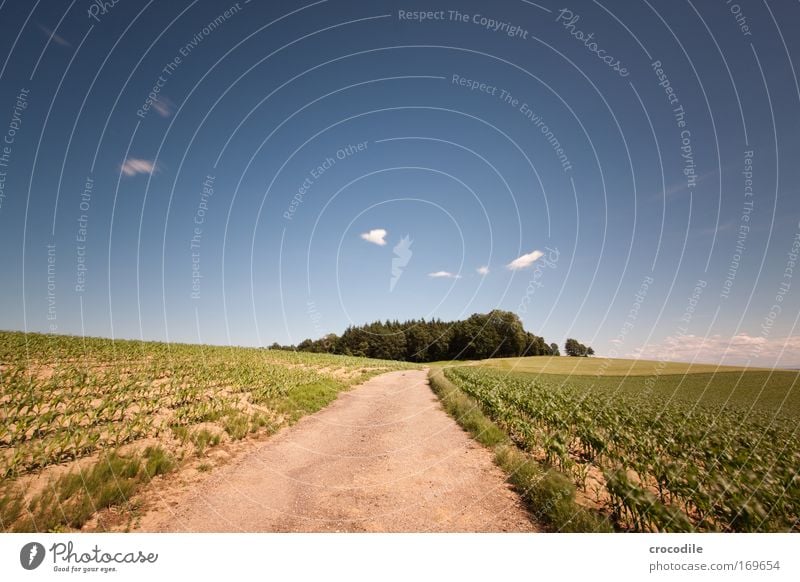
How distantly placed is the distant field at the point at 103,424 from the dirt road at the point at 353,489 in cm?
134

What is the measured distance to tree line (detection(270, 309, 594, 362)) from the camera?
10006cm

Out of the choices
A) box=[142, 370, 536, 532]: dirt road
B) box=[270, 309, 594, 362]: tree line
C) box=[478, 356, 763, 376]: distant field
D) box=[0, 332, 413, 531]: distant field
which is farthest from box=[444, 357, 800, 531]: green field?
box=[270, 309, 594, 362]: tree line

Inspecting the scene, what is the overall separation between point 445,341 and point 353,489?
107267 millimetres

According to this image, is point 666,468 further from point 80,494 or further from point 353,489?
point 80,494

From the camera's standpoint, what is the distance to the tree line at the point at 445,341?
100 m

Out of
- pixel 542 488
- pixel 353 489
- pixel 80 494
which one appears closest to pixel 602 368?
pixel 542 488

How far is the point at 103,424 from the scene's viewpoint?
9469mm

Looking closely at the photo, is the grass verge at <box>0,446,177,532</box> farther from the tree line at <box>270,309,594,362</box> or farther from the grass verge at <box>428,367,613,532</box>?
the tree line at <box>270,309,594,362</box>
